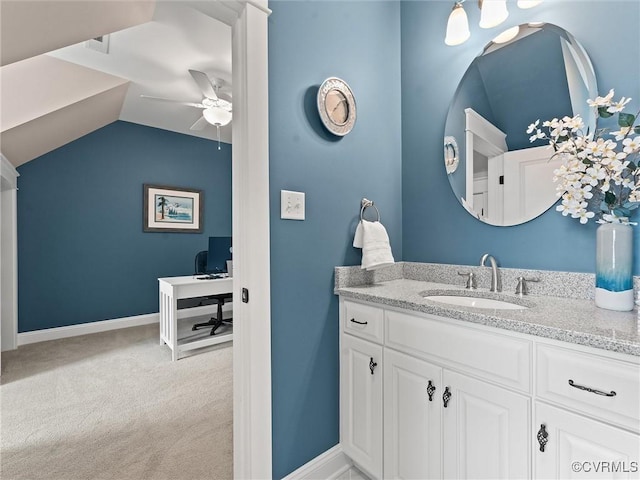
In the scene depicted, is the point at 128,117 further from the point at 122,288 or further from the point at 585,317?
the point at 585,317

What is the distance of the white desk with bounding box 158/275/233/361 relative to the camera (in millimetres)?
3141

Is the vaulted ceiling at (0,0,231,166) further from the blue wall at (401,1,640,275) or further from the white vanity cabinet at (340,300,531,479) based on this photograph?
the white vanity cabinet at (340,300,531,479)

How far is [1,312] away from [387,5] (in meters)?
4.44

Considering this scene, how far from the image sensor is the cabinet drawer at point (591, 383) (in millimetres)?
785

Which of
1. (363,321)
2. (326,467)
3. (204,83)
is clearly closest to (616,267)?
(363,321)

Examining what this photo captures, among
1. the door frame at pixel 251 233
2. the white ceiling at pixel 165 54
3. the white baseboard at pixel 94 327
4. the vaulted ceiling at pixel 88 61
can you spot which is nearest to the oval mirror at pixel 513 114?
the door frame at pixel 251 233

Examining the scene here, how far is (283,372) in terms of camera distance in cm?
141

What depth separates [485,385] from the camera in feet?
3.51

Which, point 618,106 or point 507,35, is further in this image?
point 507,35

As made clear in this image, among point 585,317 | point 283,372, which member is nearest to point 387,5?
point 585,317

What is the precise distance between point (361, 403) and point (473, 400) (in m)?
0.56

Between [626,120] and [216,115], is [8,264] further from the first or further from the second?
[626,120]

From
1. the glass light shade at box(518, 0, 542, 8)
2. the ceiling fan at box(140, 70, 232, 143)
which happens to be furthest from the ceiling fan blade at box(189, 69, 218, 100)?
the glass light shade at box(518, 0, 542, 8)

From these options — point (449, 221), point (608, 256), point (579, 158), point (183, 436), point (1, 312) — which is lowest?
point (183, 436)
